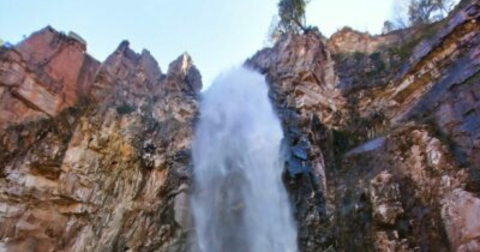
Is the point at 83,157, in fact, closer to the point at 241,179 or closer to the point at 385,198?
the point at 241,179

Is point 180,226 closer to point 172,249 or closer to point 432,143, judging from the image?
point 172,249

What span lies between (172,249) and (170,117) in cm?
766

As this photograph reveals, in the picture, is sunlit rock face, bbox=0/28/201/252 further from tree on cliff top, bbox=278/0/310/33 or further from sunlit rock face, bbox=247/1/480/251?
tree on cliff top, bbox=278/0/310/33

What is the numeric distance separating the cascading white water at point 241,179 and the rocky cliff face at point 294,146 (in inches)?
23.7

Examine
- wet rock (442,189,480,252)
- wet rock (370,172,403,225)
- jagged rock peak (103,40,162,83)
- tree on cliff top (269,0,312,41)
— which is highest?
tree on cliff top (269,0,312,41)

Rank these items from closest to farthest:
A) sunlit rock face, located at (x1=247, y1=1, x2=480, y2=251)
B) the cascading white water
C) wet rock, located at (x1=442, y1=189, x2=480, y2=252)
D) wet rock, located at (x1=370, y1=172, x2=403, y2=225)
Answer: wet rock, located at (x1=442, y1=189, x2=480, y2=252), sunlit rock face, located at (x1=247, y1=1, x2=480, y2=251), wet rock, located at (x1=370, y1=172, x2=403, y2=225), the cascading white water

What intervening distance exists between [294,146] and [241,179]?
2832 mm

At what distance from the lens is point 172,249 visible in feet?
53.0

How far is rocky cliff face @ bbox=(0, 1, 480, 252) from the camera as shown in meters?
13.5

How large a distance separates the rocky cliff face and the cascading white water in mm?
601

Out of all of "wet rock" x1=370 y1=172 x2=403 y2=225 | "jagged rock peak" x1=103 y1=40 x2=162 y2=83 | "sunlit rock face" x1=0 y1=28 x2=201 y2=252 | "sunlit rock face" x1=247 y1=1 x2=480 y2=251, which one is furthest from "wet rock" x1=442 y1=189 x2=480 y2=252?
"jagged rock peak" x1=103 y1=40 x2=162 y2=83

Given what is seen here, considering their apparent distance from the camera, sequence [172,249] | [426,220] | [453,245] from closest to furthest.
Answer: [453,245], [426,220], [172,249]

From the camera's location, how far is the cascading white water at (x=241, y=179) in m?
15.8

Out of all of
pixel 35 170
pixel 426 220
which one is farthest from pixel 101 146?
pixel 426 220
